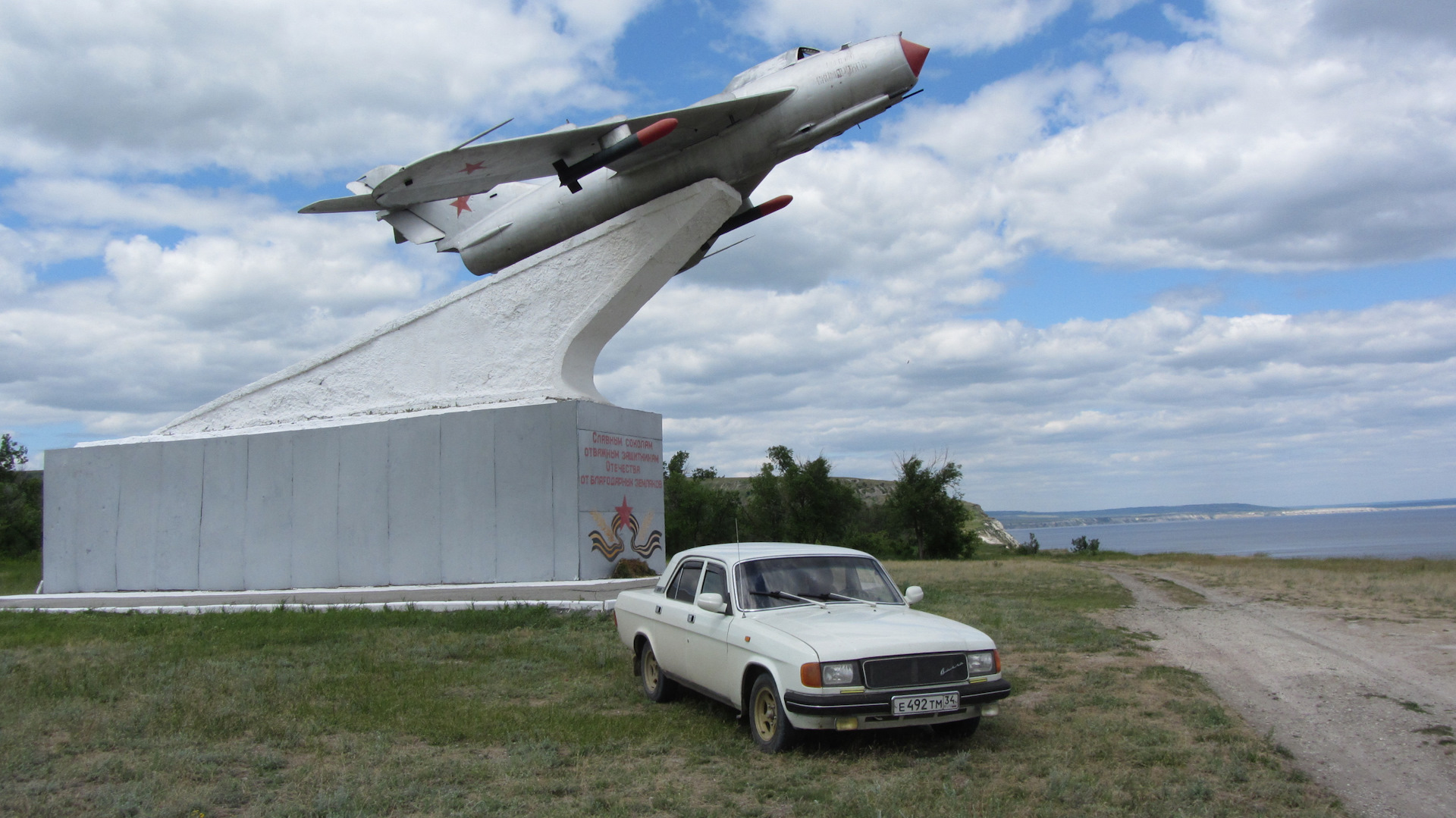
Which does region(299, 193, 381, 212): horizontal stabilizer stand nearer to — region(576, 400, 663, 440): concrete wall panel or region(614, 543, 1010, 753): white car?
region(576, 400, 663, 440): concrete wall panel

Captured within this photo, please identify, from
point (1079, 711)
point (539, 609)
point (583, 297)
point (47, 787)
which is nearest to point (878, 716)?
point (1079, 711)

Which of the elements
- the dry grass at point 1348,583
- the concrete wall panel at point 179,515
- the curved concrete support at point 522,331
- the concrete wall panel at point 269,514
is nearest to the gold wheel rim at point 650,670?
the curved concrete support at point 522,331

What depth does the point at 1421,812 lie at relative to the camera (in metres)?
4.96

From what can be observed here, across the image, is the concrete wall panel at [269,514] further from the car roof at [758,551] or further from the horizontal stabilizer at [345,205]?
the car roof at [758,551]

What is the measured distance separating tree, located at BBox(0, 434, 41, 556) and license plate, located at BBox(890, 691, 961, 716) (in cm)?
4947

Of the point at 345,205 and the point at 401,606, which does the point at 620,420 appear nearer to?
the point at 401,606

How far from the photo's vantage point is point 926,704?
19.1 feet

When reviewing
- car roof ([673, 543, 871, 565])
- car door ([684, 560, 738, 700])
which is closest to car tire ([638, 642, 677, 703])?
car door ([684, 560, 738, 700])

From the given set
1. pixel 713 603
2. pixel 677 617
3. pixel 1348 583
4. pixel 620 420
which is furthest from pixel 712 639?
pixel 1348 583

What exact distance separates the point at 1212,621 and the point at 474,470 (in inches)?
459

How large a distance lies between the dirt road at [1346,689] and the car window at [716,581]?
3.88 meters

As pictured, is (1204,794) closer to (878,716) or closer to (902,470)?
(878,716)

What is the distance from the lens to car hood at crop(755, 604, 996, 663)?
19.2ft

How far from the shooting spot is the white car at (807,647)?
5.75 meters
